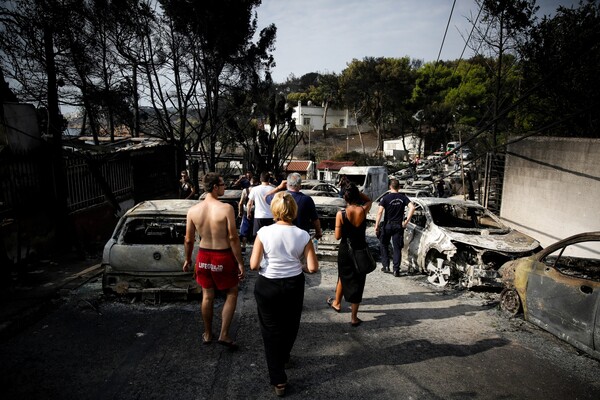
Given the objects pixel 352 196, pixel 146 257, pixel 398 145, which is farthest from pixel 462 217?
pixel 398 145

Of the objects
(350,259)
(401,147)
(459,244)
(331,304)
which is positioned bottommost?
(331,304)

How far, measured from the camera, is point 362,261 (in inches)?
184

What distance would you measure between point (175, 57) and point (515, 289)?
13256mm

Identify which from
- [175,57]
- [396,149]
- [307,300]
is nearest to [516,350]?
[307,300]

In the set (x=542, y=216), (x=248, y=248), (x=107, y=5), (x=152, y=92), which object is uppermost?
(x=107, y=5)

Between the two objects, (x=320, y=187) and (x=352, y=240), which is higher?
(x=352, y=240)

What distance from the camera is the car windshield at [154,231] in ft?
19.0

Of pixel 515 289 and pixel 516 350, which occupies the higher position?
pixel 515 289

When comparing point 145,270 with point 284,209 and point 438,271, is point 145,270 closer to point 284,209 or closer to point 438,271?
point 284,209

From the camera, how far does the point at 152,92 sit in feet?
47.9

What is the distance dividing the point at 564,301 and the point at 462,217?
3742 mm

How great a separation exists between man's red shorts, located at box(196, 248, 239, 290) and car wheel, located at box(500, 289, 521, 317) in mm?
4027

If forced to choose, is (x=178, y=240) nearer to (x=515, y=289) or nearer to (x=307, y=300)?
(x=307, y=300)

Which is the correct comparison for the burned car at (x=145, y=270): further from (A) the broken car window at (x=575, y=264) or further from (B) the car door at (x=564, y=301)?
(A) the broken car window at (x=575, y=264)
